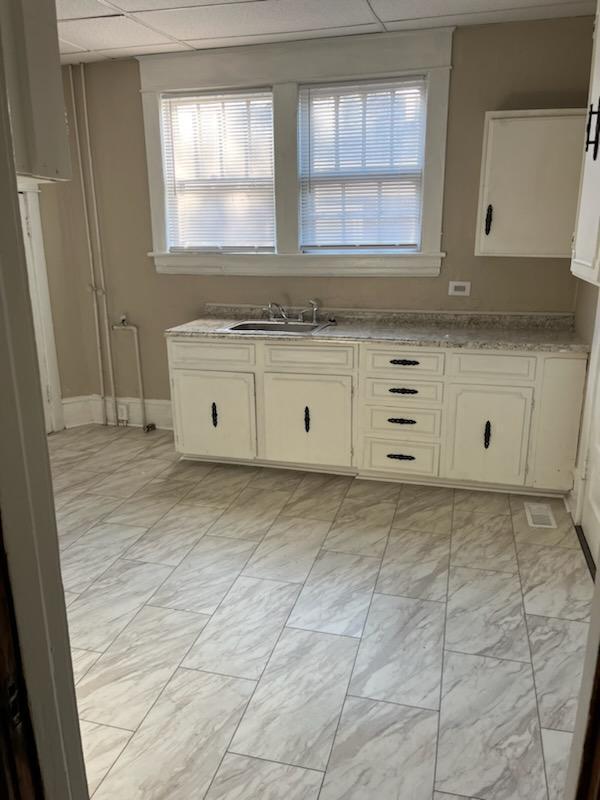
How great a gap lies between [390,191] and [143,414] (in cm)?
245

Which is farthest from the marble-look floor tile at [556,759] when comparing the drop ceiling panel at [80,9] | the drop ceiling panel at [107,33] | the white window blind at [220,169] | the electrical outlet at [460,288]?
the drop ceiling panel at [107,33]

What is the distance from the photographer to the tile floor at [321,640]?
5.77 feet

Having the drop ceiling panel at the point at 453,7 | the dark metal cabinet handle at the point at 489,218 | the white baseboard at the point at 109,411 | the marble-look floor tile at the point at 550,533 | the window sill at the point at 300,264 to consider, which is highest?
the drop ceiling panel at the point at 453,7

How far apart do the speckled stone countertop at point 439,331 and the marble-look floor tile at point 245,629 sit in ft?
4.96

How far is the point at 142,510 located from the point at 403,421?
5.14 ft

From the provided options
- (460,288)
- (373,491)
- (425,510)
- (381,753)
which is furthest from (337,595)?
(460,288)

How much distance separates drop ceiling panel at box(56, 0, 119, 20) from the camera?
2971 mm

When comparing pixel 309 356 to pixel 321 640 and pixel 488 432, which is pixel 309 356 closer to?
pixel 488 432

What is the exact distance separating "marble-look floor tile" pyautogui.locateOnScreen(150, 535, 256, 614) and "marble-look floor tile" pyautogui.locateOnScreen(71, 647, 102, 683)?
0.36m

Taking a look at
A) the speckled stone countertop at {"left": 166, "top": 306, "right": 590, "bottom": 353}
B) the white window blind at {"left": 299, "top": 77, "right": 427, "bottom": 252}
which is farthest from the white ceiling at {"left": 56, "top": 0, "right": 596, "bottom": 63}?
the speckled stone countertop at {"left": 166, "top": 306, "right": 590, "bottom": 353}

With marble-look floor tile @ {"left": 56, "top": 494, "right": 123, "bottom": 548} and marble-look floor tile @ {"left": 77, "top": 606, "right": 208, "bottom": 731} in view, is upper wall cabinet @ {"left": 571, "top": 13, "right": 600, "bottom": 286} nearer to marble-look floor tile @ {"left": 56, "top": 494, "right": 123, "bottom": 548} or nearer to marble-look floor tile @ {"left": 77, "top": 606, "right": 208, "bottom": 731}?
marble-look floor tile @ {"left": 77, "top": 606, "right": 208, "bottom": 731}

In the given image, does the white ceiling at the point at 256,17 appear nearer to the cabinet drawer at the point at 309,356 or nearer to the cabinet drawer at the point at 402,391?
the cabinet drawer at the point at 309,356

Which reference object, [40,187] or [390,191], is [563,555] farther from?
[40,187]

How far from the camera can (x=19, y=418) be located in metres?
0.82
